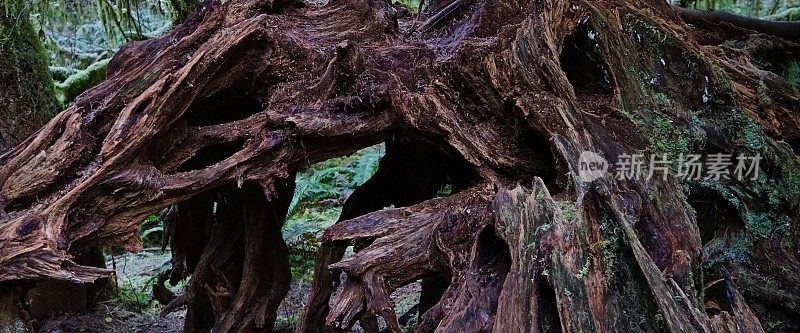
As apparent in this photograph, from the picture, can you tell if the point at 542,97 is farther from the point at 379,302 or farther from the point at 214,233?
the point at 214,233

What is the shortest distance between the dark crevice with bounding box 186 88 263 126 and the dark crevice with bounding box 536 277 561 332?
7.39ft

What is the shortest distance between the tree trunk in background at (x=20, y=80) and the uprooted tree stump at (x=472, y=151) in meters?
1.28

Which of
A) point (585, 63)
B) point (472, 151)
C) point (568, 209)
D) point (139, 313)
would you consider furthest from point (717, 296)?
point (139, 313)

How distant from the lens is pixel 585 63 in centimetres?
459

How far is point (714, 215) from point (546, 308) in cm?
185

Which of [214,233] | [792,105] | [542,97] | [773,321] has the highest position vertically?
[542,97]

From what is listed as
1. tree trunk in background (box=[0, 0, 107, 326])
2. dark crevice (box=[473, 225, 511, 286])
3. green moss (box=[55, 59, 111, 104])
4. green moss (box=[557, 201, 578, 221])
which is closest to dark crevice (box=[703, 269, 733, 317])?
green moss (box=[557, 201, 578, 221])

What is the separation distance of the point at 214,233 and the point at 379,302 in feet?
7.89

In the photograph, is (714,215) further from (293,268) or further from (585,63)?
(293,268)

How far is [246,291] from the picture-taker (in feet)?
17.3

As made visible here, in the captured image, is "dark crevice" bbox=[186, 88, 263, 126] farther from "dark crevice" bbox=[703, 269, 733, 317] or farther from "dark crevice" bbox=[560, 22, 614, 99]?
"dark crevice" bbox=[703, 269, 733, 317]

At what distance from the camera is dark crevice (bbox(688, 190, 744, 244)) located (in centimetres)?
417

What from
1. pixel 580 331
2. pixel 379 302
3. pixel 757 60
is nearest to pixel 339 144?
pixel 379 302

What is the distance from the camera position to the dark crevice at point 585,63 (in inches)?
173
